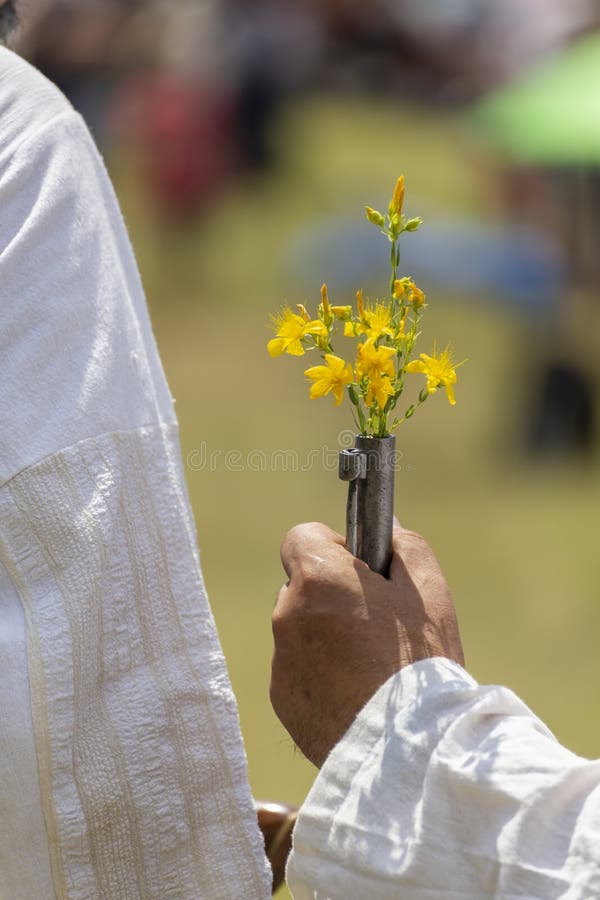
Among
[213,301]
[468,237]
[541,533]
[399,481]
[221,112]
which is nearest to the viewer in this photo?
[541,533]

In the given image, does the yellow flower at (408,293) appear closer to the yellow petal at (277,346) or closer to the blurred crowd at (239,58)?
the yellow petal at (277,346)

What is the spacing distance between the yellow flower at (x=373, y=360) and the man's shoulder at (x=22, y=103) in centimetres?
46

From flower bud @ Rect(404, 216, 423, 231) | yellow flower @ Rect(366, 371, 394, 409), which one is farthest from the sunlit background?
flower bud @ Rect(404, 216, 423, 231)

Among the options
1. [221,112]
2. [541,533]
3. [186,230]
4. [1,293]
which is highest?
[221,112]

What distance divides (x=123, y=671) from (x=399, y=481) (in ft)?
17.3

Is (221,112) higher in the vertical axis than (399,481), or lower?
higher

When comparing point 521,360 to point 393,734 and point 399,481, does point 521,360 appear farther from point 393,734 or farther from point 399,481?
point 393,734

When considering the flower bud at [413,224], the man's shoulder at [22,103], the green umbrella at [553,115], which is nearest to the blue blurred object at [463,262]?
the green umbrella at [553,115]

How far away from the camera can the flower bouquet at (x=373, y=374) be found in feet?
4.08

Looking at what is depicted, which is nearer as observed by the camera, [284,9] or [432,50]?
[284,9]

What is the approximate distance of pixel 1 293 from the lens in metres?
1.40

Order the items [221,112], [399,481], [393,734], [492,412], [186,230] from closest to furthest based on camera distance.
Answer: [393,734]
[399,481]
[492,412]
[186,230]
[221,112]

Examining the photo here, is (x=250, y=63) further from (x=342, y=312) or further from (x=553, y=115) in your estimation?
(x=342, y=312)

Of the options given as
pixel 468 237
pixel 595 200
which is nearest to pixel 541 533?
pixel 595 200
